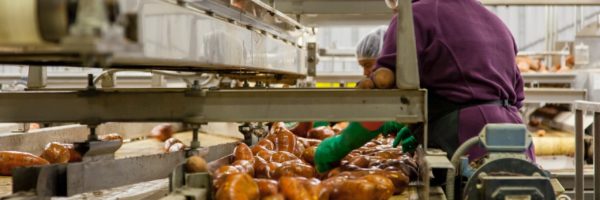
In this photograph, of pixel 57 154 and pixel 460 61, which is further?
pixel 57 154

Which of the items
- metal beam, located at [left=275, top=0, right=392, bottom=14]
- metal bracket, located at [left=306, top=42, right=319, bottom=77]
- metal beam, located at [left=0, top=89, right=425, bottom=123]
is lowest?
metal beam, located at [left=0, top=89, right=425, bottom=123]

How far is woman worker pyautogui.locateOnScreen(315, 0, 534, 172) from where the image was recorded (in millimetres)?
A: 2164

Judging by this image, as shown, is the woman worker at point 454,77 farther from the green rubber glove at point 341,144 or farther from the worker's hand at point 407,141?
the worker's hand at point 407,141

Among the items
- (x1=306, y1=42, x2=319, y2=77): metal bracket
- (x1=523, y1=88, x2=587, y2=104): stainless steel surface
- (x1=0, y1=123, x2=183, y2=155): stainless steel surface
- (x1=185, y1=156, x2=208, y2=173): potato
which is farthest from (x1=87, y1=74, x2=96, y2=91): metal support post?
(x1=523, y1=88, x2=587, y2=104): stainless steel surface

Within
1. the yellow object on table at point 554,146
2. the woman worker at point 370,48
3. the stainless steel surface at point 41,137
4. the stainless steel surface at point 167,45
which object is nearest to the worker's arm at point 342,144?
the stainless steel surface at point 167,45

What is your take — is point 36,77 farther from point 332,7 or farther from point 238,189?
point 332,7

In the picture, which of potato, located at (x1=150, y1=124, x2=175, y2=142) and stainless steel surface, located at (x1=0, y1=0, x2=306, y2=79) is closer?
stainless steel surface, located at (x1=0, y1=0, x2=306, y2=79)

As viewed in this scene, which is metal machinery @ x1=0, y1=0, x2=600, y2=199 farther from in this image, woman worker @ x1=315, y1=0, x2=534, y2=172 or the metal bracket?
the metal bracket

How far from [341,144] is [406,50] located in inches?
23.3

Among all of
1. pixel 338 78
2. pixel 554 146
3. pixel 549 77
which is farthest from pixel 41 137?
pixel 549 77

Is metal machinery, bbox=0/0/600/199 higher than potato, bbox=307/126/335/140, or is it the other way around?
metal machinery, bbox=0/0/600/199

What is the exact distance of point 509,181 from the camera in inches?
61.0

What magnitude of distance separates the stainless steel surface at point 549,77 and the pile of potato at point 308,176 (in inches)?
187

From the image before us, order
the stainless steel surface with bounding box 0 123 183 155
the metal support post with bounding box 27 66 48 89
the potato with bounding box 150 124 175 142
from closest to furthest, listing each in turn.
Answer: the metal support post with bounding box 27 66 48 89, the stainless steel surface with bounding box 0 123 183 155, the potato with bounding box 150 124 175 142
